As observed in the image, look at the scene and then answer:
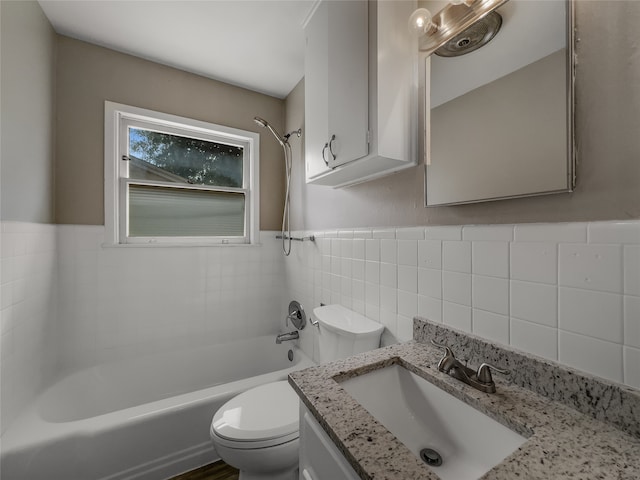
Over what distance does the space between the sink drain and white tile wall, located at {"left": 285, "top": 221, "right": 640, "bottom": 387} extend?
37 centimetres

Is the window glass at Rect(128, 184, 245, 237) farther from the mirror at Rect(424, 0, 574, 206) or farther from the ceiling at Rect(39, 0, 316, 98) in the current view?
the mirror at Rect(424, 0, 574, 206)

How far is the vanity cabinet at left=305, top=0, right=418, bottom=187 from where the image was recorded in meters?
1.01

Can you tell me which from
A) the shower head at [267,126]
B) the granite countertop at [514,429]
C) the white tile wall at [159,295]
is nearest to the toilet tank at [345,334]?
the white tile wall at [159,295]

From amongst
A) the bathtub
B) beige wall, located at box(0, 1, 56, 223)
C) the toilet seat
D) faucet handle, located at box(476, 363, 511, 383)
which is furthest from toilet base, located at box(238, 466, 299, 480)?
beige wall, located at box(0, 1, 56, 223)

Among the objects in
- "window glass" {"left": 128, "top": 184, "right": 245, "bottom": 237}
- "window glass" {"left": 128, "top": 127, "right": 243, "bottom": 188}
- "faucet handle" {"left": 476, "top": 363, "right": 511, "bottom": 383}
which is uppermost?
"window glass" {"left": 128, "top": 127, "right": 243, "bottom": 188}

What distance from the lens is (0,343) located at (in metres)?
1.15


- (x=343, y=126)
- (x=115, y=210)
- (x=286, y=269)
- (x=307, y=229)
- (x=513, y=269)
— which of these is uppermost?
(x=343, y=126)

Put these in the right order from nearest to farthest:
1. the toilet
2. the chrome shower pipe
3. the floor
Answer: the toilet
the floor
the chrome shower pipe

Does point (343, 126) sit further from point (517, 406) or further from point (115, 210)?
point (115, 210)

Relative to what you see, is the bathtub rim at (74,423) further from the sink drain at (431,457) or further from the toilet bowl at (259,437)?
the sink drain at (431,457)

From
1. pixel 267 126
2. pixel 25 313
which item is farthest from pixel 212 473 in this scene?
pixel 267 126

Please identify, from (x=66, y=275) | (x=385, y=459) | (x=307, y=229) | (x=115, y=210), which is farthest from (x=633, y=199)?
(x=66, y=275)

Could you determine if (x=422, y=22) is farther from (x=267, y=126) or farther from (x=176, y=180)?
(x=176, y=180)

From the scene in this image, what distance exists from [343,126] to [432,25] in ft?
1.50
